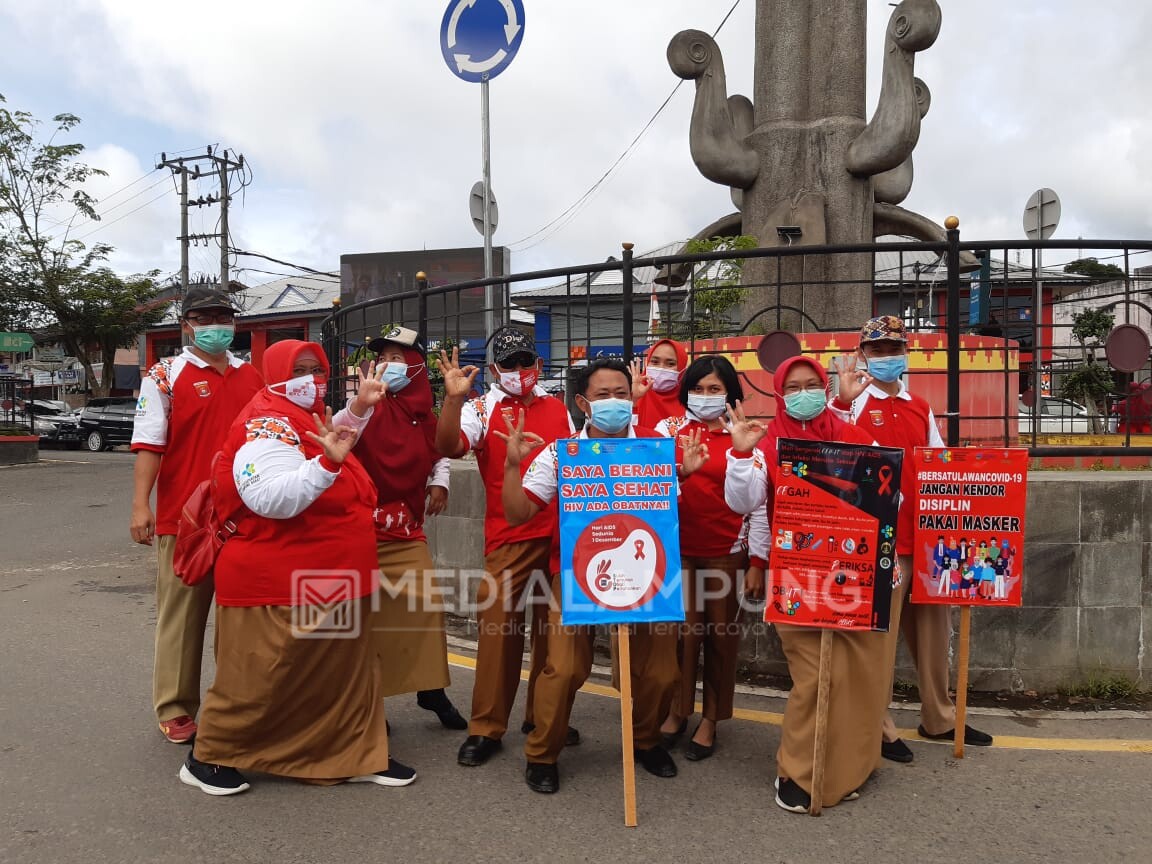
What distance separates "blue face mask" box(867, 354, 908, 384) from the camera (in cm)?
410

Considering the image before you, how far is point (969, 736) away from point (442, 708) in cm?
238

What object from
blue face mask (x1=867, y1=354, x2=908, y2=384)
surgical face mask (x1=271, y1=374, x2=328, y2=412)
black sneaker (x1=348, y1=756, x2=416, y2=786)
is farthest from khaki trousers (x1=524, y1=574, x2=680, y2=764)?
blue face mask (x1=867, y1=354, x2=908, y2=384)

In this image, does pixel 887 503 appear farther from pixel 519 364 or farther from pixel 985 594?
pixel 519 364

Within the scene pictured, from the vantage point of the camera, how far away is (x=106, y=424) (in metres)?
28.0

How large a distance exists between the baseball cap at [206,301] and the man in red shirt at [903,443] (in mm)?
2709

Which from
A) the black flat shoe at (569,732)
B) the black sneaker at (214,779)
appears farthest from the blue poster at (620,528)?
the black sneaker at (214,779)

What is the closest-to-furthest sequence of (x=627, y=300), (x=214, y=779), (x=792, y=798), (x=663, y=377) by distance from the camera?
(x=792, y=798) < (x=214, y=779) < (x=663, y=377) < (x=627, y=300)

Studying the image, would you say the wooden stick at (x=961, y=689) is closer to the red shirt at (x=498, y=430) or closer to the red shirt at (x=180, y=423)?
the red shirt at (x=498, y=430)

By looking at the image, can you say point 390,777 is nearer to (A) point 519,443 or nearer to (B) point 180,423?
(A) point 519,443

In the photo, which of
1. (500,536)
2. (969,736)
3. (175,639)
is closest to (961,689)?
(969,736)

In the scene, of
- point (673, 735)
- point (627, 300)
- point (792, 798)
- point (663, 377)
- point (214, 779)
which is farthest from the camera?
point (627, 300)

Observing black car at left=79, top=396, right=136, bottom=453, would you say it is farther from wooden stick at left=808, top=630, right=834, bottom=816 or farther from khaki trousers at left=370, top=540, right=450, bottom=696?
wooden stick at left=808, top=630, right=834, bottom=816

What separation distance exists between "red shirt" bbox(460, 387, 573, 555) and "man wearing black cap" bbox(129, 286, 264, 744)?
1135mm

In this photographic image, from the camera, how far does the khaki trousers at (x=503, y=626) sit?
158 inches
